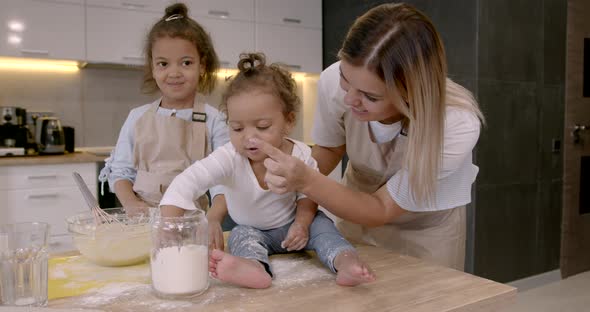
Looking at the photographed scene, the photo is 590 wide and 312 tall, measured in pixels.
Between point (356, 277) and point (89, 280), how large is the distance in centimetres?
45

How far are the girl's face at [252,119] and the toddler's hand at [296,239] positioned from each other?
0.54ft

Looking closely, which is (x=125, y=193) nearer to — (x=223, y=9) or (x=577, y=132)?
(x=223, y=9)

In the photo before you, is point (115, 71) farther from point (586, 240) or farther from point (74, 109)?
point (586, 240)

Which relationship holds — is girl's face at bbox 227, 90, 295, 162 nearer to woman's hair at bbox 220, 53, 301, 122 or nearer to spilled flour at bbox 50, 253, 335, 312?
woman's hair at bbox 220, 53, 301, 122

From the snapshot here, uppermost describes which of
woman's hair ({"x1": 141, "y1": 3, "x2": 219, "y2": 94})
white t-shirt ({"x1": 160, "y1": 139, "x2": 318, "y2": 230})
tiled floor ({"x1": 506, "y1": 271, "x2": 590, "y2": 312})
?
woman's hair ({"x1": 141, "y1": 3, "x2": 219, "y2": 94})

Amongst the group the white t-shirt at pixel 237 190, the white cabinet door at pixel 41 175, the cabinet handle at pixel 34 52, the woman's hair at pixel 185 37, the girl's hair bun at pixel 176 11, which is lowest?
the white cabinet door at pixel 41 175

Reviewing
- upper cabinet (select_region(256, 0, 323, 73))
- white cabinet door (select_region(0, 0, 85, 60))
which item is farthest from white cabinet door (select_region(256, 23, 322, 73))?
white cabinet door (select_region(0, 0, 85, 60))

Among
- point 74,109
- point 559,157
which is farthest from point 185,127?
point 559,157

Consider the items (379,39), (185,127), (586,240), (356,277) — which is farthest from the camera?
(586,240)

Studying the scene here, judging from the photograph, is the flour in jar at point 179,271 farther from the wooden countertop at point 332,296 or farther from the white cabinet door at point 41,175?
the white cabinet door at point 41,175

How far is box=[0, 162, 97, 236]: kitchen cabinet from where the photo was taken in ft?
8.30

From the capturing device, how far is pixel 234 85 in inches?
41.2

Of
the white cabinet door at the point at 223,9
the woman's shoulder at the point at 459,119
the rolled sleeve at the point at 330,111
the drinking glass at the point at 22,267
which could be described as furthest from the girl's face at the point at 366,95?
the white cabinet door at the point at 223,9

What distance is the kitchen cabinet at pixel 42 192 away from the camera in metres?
2.53
